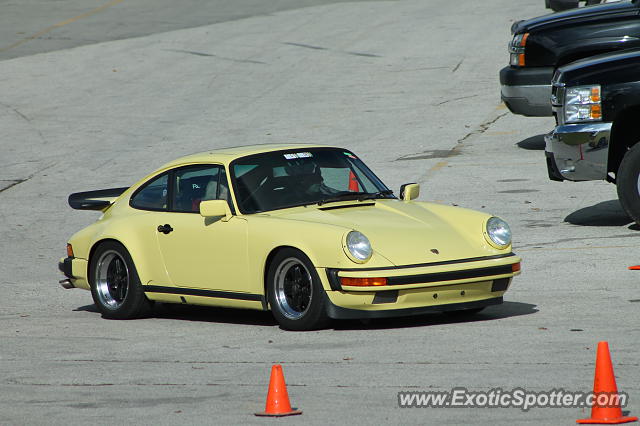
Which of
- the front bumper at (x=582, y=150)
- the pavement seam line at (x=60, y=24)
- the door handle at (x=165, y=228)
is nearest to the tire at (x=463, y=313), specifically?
the door handle at (x=165, y=228)

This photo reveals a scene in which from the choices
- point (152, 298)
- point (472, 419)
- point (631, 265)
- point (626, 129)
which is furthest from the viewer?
point (626, 129)

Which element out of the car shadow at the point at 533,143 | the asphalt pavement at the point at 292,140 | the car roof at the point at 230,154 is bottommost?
the car shadow at the point at 533,143

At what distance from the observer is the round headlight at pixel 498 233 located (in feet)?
30.0

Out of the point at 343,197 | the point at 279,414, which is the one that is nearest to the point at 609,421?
the point at 279,414

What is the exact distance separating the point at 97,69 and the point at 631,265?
55.3ft

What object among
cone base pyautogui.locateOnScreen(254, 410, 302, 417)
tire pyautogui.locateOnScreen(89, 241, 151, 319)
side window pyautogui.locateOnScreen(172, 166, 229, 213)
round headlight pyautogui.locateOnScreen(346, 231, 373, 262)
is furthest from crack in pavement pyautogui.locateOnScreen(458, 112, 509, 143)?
cone base pyautogui.locateOnScreen(254, 410, 302, 417)

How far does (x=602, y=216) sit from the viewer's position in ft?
45.2

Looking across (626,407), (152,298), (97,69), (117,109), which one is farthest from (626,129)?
(97,69)

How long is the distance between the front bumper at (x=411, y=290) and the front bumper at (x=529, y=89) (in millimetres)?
8226

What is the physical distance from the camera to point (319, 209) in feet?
31.0

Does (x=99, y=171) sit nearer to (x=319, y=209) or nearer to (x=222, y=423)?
(x=319, y=209)

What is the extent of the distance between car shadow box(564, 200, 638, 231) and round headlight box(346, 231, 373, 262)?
511 centimetres

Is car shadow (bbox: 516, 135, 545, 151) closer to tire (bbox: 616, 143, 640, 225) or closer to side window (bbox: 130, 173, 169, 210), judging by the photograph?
tire (bbox: 616, 143, 640, 225)

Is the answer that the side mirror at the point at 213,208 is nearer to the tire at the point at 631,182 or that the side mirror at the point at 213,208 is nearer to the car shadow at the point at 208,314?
the car shadow at the point at 208,314
